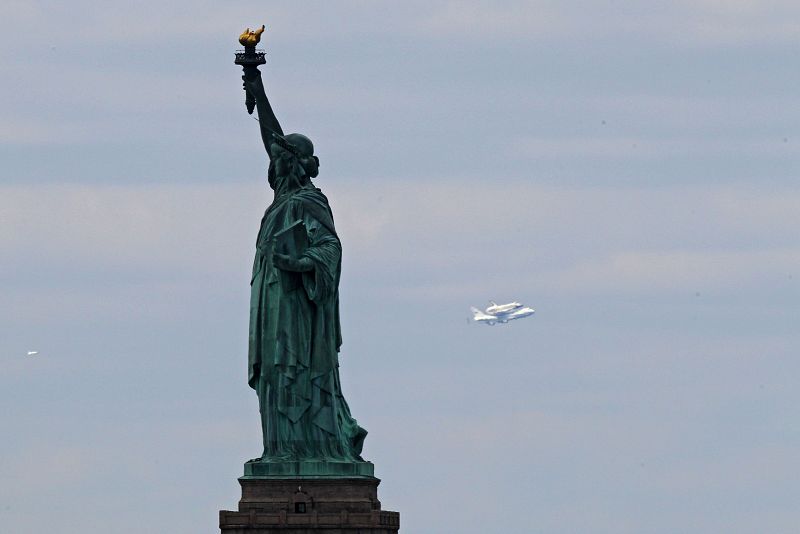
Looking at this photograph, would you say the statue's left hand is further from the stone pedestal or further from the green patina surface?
the stone pedestal

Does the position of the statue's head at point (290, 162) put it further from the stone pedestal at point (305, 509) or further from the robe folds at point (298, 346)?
the stone pedestal at point (305, 509)

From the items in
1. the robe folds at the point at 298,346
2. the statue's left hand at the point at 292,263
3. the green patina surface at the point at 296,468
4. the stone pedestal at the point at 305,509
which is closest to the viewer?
the stone pedestal at the point at 305,509

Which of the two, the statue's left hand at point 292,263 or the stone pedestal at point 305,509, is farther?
the statue's left hand at point 292,263

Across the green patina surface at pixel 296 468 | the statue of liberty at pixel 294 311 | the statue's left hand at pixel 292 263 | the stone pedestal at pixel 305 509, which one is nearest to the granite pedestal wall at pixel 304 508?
the stone pedestal at pixel 305 509

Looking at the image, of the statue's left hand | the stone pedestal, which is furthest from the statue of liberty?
the stone pedestal
